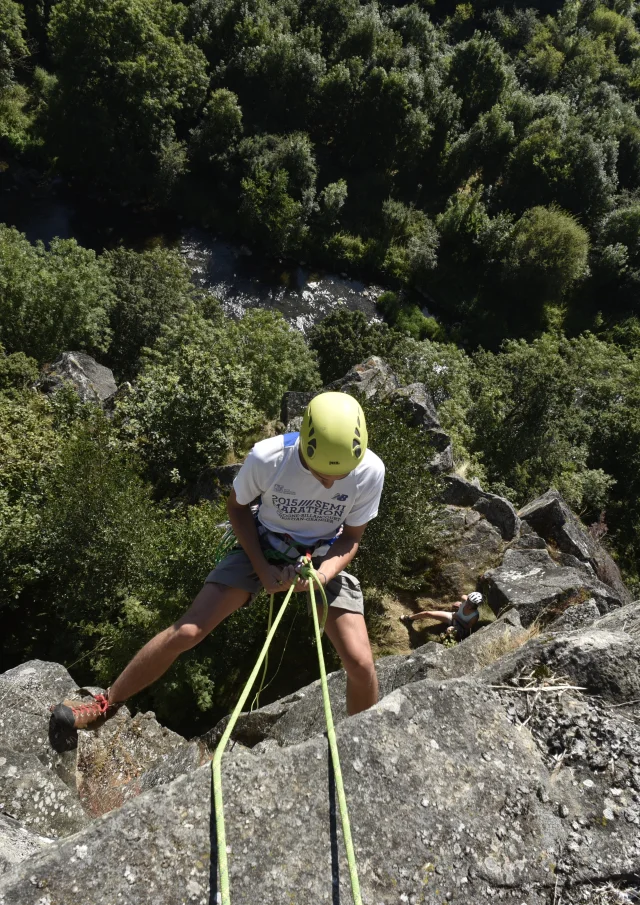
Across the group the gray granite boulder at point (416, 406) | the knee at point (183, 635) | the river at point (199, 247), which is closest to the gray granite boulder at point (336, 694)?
the knee at point (183, 635)

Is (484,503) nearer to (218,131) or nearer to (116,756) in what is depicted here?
(116,756)

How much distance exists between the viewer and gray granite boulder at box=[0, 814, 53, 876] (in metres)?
3.49

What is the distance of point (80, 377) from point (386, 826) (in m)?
15.3

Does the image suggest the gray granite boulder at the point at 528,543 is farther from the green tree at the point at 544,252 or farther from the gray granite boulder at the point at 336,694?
the green tree at the point at 544,252

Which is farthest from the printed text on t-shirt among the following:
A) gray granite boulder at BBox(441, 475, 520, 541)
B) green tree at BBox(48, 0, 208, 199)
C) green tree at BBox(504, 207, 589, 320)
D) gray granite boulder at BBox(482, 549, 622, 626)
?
green tree at BBox(504, 207, 589, 320)

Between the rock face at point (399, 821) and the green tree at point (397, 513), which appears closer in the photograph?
the rock face at point (399, 821)

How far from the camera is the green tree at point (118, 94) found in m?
32.8

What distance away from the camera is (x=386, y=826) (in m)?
3.41

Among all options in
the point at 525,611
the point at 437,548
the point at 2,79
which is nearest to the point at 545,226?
the point at 2,79

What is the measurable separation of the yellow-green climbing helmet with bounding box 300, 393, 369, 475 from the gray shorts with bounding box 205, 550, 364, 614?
3.32 ft

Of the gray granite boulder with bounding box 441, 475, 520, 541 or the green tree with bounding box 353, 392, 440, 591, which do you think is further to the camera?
the gray granite boulder with bounding box 441, 475, 520, 541

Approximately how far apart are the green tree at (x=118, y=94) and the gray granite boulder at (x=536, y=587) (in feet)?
102

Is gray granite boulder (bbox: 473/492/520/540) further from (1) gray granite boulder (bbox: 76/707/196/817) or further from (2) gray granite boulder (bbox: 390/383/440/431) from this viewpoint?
(1) gray granite boulder (bbox: 76/707/196/817)

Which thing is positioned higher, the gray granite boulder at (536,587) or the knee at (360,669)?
the knee at (360,669)
